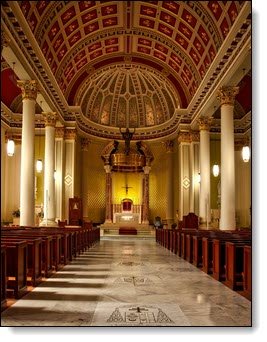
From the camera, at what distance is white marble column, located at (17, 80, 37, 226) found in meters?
14.9

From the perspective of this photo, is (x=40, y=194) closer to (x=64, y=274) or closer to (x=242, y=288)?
(x=64, y=274)

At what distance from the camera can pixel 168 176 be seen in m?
27.6

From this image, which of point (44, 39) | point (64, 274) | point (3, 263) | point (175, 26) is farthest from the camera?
point (175, 26)

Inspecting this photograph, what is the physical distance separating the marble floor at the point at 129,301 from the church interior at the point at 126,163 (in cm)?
3

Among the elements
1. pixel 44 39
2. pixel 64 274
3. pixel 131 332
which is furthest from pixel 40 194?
pixel 131 332

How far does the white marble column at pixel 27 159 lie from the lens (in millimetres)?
14922

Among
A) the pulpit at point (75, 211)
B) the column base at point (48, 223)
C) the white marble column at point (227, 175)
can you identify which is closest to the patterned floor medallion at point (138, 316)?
the white marble column at point (227, 175)

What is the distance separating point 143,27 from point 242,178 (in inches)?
389

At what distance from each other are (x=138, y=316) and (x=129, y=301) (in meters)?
0.94

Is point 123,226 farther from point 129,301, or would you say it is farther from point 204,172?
point 129,301

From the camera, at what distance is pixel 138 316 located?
5535 mm

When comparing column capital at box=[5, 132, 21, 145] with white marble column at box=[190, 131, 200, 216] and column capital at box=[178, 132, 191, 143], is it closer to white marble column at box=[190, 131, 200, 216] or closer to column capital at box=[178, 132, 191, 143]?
column capital at box=[178, 132, 191, 143]

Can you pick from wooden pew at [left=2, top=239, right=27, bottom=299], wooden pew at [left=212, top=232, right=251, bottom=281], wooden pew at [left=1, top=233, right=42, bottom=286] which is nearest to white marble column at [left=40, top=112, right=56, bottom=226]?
wooden pew at [left=1, top=233, right=42, bottom=286]

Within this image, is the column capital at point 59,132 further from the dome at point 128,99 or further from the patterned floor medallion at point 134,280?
the patterned floor medallion at point 134,280
